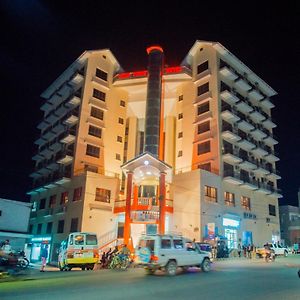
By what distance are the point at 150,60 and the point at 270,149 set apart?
25.5 metres

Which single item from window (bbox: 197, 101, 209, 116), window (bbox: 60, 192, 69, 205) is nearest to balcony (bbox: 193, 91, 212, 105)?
window (bbox: 197, 101, 209, 116)

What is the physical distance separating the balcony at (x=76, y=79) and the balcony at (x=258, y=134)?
28.3 m

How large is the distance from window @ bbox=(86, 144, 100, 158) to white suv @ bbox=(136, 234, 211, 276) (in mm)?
29482

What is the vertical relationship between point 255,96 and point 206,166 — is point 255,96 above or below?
above

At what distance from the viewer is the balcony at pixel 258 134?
51725mm

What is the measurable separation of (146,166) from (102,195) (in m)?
8.45

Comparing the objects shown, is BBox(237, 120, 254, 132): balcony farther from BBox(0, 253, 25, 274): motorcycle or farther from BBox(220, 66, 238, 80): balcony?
BBox(0, 253, 25, 274): motorcycle

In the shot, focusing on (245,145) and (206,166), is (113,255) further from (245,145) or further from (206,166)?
(245,145)

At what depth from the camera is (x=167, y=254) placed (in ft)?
58.9

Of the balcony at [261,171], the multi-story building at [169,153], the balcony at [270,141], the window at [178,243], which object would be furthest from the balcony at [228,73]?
the window at [178,243]

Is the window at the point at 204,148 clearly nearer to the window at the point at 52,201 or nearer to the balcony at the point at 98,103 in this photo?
the balcony at the point at 98,103

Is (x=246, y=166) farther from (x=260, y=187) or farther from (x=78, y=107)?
(x=78, y=107)

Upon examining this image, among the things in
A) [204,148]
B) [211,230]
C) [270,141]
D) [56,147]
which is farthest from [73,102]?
[270,141]

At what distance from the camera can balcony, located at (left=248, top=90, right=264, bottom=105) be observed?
53906mm
